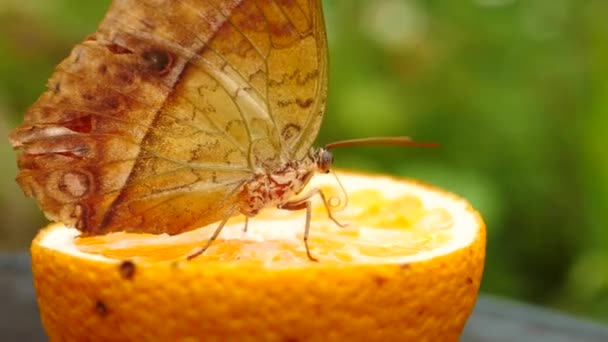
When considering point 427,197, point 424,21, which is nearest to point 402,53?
point 424,21

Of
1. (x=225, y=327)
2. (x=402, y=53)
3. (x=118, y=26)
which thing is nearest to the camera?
(x=225, y=327)

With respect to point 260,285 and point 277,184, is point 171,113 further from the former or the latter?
point 260,285

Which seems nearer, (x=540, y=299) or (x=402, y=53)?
(x=540, y=299)

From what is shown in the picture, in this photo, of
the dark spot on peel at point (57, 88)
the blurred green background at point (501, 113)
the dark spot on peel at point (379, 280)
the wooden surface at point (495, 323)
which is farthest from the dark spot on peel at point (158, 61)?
the blurred green background at point (501, 113)

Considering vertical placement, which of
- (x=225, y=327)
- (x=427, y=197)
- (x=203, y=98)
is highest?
(x=203, y=98)

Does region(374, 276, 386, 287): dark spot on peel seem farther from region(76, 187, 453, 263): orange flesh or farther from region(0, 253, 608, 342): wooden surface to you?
region(0, 253, 608, 342): wooden surface

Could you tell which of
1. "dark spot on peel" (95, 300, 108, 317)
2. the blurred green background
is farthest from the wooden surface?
"dark spot on peel" (95, 300, 108, 317)

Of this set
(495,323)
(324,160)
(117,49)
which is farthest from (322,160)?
(495,323)

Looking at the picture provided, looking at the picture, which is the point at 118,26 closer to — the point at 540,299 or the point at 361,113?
the point at 361,113
